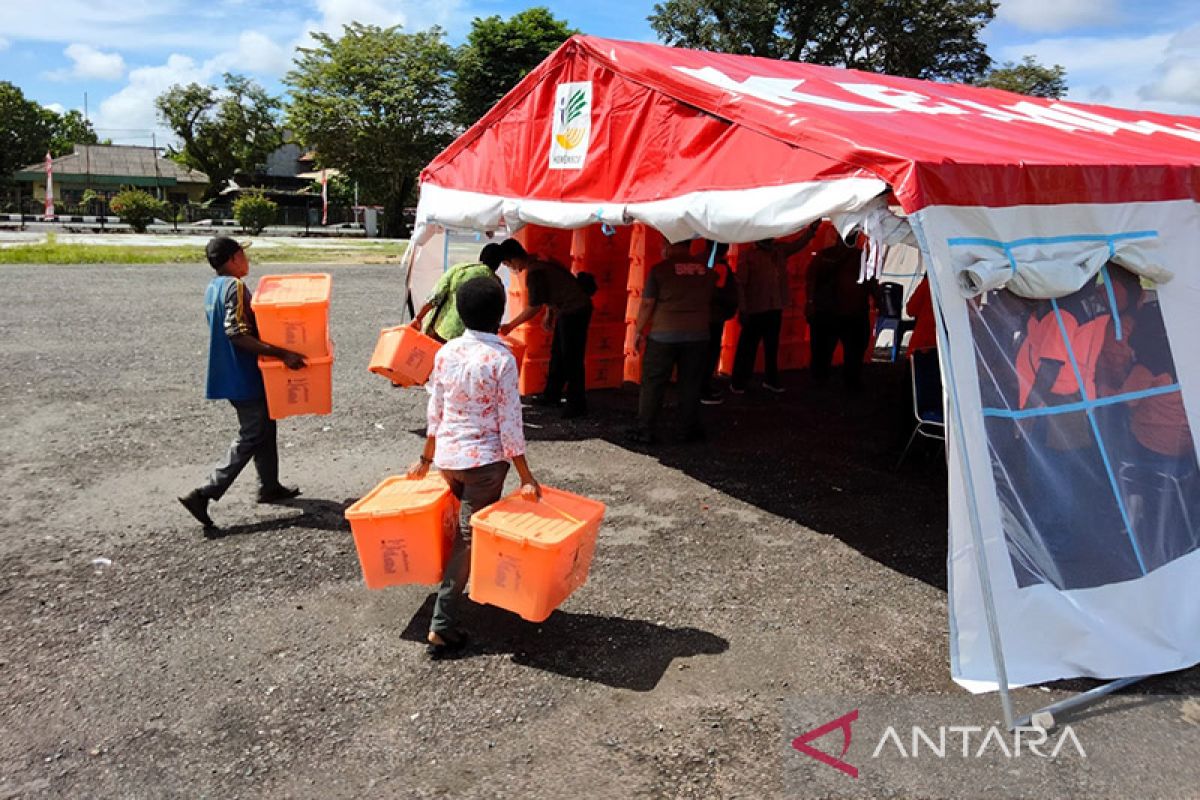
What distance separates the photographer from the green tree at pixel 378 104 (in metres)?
39.5

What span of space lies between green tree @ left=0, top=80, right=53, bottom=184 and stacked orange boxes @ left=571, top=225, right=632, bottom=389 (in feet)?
183

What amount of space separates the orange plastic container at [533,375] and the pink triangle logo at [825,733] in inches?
225

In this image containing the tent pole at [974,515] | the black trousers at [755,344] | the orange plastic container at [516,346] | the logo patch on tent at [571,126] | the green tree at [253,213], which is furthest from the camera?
the green tree at [253,213]

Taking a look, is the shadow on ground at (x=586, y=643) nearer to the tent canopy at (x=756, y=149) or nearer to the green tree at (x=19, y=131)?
the tent canopy at (x=756, y=149)

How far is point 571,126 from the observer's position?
664 cm

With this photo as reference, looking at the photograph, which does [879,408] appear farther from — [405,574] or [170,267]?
[170,267]

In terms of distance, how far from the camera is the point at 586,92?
6.46 metres

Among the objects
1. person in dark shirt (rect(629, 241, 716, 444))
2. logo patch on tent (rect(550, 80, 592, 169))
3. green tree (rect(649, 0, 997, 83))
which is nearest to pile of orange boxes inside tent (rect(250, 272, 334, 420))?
logo patch on tent (rect(550, 80, 592, 169))

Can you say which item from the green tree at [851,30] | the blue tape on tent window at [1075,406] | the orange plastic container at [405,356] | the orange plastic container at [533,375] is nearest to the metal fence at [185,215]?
the green tree at [851,30]

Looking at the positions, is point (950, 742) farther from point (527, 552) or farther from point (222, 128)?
point (222, 128)

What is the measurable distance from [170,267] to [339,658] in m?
20.5

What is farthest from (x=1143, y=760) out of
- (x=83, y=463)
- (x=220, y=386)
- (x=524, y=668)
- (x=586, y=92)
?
(x=83, y=463)

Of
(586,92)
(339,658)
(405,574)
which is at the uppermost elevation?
(586,92)

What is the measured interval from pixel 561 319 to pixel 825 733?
5204mm
